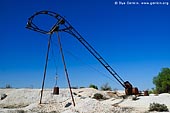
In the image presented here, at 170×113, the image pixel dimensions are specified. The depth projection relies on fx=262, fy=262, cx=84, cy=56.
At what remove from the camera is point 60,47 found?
2238 centimetres

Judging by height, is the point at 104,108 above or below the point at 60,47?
below

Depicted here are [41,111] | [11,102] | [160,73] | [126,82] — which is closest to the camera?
[41,111]

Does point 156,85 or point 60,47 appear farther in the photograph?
point 156,85

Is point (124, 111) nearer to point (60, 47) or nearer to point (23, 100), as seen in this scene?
point (60, 47)

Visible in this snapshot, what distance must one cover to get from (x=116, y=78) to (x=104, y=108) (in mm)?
9018

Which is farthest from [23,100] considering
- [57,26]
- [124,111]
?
[124,111]

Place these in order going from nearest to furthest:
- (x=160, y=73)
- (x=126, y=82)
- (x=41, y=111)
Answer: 1. (x=41, y=111)
2. (x=126, y=82)
3. (x=160, y=73)

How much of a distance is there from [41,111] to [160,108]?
31.3 feet

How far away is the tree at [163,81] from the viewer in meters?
42.3

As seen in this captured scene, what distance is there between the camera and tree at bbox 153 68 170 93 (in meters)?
42.3

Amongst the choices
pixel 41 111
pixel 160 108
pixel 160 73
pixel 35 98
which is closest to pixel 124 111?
pixel 160 108

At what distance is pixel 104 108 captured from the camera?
2017 centimetres

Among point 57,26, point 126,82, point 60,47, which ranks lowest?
point 126,82

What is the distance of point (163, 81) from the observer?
42.7 meters
